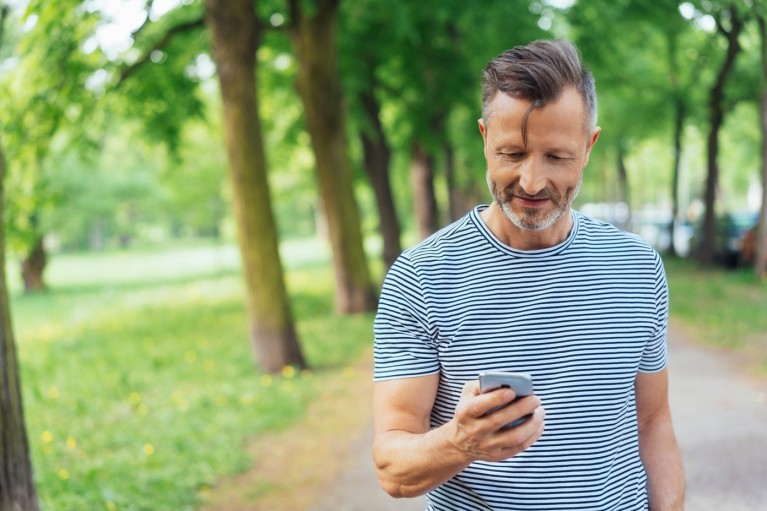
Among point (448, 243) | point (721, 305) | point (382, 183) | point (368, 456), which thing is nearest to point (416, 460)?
point (448, 243)

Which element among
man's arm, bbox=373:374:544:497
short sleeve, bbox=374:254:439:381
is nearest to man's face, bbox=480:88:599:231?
short sleeve, bbox=374:254:439:381

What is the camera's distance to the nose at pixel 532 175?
218 centimetres

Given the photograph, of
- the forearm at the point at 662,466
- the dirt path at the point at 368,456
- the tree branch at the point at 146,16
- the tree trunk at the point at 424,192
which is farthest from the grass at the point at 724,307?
the forearm at the point at 662,466

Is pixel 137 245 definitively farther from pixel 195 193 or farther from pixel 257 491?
pixel 257 491

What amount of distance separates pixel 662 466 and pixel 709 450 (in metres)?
5.37

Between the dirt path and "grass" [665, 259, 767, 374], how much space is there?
1.39 m

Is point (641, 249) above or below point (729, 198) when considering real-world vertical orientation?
above

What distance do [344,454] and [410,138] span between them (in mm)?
13514

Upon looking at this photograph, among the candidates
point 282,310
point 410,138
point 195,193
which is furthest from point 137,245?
point 282,310

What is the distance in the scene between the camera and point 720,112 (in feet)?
73.8

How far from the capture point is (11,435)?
16.7 feet

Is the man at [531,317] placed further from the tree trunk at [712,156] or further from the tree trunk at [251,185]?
the tree trunk at [712,156]

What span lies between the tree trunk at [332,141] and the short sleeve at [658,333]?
1234cm

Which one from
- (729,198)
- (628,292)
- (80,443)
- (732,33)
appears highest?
(732,33)
